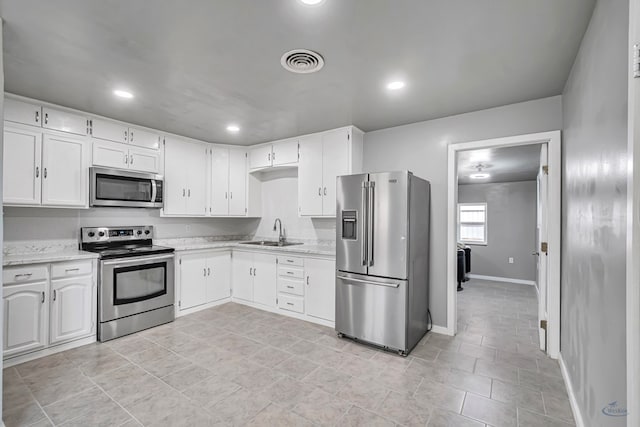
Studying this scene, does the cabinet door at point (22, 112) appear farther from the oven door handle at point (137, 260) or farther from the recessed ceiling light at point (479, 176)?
the recessed ceiling light at point (479, 176)

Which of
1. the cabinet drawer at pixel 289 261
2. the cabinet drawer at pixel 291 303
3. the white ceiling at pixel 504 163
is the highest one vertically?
the white ceiling at pixel 504 163

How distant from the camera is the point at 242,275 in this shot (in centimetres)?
452

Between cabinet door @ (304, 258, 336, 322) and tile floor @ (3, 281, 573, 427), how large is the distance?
0.84ft

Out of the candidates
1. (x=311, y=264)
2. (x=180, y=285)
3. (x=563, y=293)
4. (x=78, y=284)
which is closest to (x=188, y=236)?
(x=180, y=285)

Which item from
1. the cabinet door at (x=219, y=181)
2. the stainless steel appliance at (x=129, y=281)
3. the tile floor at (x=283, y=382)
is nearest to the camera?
the tile floor at (x=283, y=382)

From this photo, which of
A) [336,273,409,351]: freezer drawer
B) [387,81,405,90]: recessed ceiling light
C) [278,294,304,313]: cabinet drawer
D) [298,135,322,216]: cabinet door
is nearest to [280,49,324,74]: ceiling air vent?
[387,81,405,90]: recessed ceiling light

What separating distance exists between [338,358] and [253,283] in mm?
1930

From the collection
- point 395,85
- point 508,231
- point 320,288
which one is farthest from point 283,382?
point 508,231

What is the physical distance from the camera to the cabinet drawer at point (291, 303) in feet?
12.8

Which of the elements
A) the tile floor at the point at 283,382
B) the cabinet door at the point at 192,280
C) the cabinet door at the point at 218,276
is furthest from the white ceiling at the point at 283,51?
the tile floor at the point at 283,382

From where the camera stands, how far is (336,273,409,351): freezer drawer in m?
2.90

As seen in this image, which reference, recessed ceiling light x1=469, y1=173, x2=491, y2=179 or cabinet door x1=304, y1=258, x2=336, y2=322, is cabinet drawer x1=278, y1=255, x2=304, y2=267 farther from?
recessed ceiling light x1=469, y1=173, x2=491, y2=179

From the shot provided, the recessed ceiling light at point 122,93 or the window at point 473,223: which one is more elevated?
the recessed ceiling light at point 122,93

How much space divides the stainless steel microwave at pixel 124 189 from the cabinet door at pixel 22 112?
641 mm
